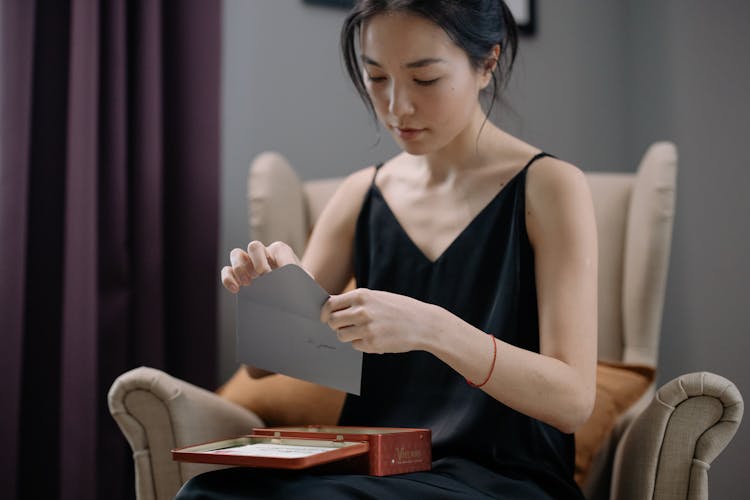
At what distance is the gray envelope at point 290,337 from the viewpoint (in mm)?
983

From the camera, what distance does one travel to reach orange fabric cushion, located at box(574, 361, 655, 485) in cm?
133

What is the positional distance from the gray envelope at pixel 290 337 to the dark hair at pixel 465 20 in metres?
0.37

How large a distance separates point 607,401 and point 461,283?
384 millimetres

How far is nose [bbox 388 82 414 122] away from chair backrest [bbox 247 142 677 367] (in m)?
0.72

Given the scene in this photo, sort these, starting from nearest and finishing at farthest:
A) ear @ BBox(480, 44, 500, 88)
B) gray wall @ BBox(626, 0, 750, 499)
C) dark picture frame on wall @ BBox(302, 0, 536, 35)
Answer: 1. ear @ BBox(480, 44, 500, 88)
2. gray wall @ BBox(626, 0, 750, 499)
3. dark picture frame on wall @ BBox(302, 0, 536, 35)

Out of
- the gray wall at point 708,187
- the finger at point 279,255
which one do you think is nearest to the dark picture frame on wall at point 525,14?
the gray wall at point 708,187

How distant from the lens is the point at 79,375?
1712mm

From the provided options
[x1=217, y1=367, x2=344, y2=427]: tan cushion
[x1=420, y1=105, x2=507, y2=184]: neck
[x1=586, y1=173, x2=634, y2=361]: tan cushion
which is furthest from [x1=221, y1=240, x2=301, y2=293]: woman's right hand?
[x1=586, y1=173, x2=634, y2=361]: tan cushion

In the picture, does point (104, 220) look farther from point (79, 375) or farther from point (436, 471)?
point (436, 471)

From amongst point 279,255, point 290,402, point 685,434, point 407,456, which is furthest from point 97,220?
point 685,434

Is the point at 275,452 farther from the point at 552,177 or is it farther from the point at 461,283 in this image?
the point at 552,177

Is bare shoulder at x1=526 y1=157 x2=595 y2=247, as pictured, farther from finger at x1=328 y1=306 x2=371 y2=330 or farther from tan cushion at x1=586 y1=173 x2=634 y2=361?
tan cushion at x1=586 y1=173 x2=634 y2=361

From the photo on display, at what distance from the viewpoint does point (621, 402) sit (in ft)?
4.66

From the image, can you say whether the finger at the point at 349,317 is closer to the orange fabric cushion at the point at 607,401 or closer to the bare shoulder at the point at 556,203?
the bare shoulder at the point at 556,203
